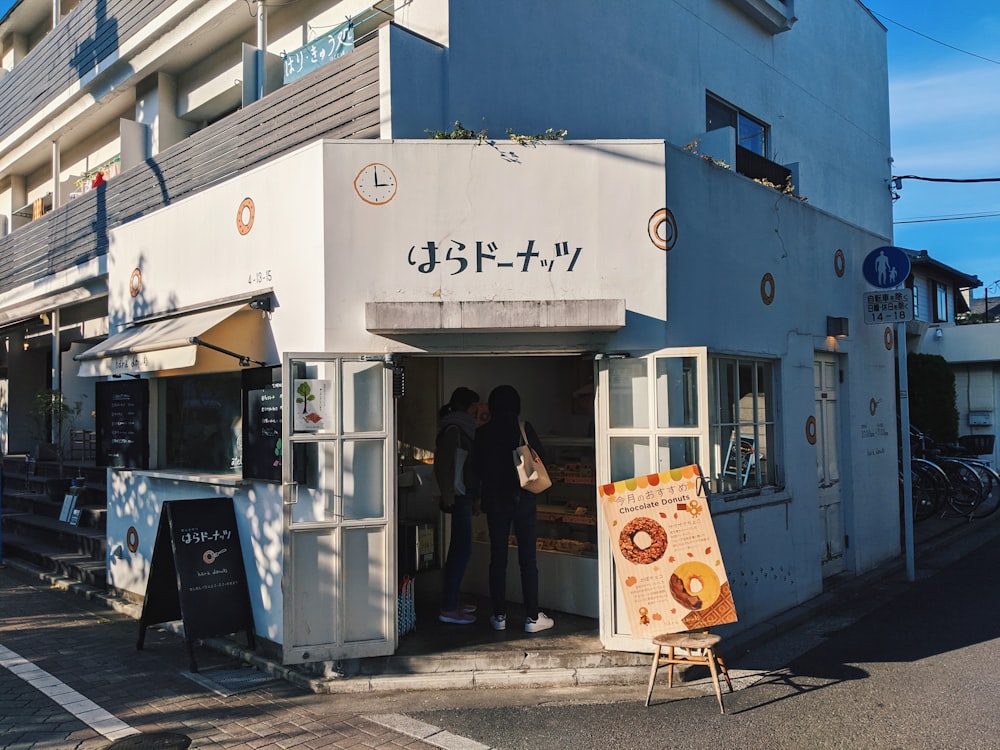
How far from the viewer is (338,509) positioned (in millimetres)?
6238

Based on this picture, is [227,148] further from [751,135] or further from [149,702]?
[751,135]

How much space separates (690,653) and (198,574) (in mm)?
3947

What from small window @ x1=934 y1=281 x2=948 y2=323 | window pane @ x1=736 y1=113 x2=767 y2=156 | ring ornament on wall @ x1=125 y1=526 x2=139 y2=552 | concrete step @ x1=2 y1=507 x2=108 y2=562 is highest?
window pane @ x1=736 y1=113 x2=767 y2=156

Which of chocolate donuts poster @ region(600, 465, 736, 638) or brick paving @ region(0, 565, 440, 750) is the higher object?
chocolate donuts poster @ region(600, 465, 736, 638)

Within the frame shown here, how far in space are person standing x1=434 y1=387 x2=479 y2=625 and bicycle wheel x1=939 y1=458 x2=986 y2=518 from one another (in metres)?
9.21

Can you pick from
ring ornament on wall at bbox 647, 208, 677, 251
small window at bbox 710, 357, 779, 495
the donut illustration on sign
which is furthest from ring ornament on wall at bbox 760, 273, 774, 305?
the donut illustration on sign

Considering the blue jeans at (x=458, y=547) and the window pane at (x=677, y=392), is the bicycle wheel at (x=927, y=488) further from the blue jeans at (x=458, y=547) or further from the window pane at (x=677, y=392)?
the blue jeans at (x=458, y=547)

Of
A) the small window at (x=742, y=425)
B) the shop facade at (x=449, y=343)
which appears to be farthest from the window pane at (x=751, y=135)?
the small window at (x=742, y=425)

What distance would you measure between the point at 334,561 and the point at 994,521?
38.7 feet

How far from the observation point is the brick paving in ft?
16.8

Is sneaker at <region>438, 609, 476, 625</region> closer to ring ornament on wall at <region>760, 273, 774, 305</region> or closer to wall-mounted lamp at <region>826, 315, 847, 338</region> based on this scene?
ring ornament on wall at <region>760, 273, 774, 305</region>

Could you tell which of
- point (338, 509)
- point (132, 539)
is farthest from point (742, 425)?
point (132, 539)

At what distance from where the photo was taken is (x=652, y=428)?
20.7 ft

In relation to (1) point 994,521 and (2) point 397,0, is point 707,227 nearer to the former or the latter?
(2) point 397,0
